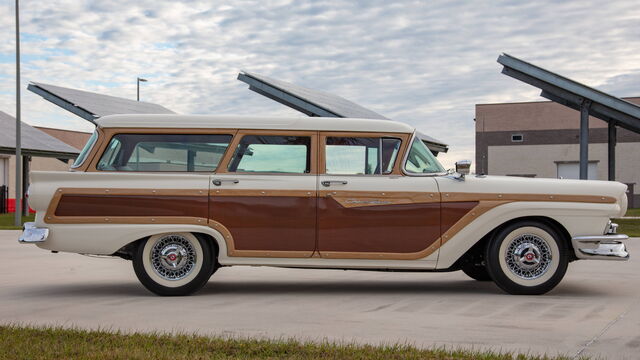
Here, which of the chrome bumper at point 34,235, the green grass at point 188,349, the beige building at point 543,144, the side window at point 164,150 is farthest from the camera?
the beige building at point 543,144

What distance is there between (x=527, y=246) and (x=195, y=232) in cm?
362

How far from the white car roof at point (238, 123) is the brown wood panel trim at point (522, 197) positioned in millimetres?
937

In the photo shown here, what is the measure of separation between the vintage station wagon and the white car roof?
25mm

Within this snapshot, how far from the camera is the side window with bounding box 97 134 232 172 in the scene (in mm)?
9094

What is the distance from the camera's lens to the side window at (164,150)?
9094 millimetres

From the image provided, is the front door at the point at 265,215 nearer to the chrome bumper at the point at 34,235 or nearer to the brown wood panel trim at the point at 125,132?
the brown wood panel trim at the point at 125,132

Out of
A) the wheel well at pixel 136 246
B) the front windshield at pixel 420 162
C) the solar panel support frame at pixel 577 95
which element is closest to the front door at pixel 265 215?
the wheel well at pixel 136 246

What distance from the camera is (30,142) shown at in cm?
3572

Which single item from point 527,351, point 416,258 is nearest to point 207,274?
point 416,258

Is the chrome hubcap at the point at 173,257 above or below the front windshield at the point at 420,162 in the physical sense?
below

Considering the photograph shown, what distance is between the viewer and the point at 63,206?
8922mm

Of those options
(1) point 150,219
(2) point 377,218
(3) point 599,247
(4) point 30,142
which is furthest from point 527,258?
(4) point 30,142

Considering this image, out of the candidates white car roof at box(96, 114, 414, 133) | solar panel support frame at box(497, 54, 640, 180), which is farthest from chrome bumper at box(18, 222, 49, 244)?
solar panel support frame at box(497, 54, 640, 180)

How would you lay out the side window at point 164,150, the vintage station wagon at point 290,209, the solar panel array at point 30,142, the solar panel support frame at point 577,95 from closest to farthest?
the vintage station wagon at point 290,209 < the side window at point 164,150 < the solar panel support frame at point 577,95 < the solar panel array at point 30,142
